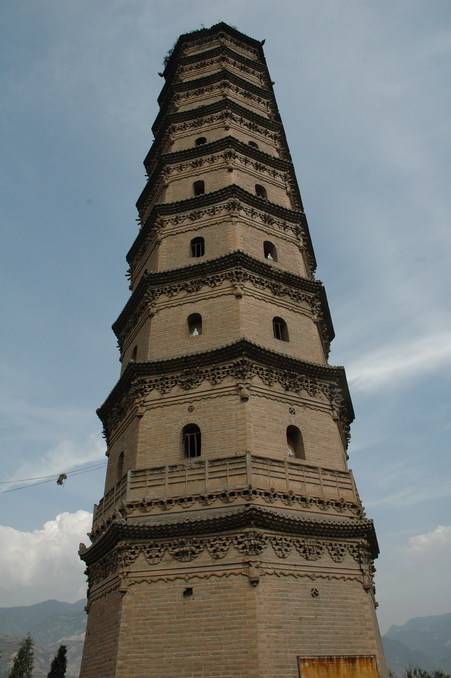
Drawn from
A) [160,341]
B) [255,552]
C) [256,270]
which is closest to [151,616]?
[255,552]

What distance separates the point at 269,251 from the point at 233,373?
21.0 ft

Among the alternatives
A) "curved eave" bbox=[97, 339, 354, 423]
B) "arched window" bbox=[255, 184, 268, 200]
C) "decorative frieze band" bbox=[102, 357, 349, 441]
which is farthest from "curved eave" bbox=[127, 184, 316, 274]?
"decorative frieze band" bbox=[102, 357, 349, 441]

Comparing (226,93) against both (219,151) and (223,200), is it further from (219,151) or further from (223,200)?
(223,200)

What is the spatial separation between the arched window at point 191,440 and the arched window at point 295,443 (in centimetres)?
249

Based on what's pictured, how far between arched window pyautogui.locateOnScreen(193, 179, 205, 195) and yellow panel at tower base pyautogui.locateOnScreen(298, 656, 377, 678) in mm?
16176

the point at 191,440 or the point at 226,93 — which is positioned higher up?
the point at 226,93

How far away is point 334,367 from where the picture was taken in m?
16.5

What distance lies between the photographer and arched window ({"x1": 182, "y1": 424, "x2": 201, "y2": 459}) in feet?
47.5

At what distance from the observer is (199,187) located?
69.9ft

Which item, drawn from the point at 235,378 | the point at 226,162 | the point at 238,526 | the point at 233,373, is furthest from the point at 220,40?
the point at 238,526

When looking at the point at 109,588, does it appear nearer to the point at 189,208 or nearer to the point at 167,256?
the point at 167,256

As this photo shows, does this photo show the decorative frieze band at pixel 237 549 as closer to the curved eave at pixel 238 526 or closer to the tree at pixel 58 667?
the curved eave at pixel 238 526

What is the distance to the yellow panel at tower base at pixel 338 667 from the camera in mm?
11094

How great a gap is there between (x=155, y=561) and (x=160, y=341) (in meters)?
6.68
